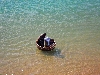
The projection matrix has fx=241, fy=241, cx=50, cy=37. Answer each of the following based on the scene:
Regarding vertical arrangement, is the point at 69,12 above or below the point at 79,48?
above

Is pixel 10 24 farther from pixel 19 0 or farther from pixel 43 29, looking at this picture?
pixel 19 0

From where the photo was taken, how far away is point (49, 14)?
31.0 meters

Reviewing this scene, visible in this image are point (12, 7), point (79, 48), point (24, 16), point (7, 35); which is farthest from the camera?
point (12, 7)

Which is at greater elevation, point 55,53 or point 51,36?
point 51,36

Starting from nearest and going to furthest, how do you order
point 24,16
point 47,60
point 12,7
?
point 47,60
point 24,16
point 12,7

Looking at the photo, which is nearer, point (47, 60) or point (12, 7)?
point (47, 60)

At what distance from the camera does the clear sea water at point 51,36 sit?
21984mm

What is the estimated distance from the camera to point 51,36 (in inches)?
1033

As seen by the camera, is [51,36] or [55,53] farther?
[51,36]

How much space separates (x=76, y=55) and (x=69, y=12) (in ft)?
30.7

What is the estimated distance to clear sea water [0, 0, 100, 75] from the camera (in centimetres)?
2198

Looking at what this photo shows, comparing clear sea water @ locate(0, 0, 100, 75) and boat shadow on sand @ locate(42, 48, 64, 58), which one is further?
boat shadow on sand @ locate(42, 48, 64, 58)

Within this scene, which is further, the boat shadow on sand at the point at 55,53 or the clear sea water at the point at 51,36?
the boat shadow on sand at the point at 55,53

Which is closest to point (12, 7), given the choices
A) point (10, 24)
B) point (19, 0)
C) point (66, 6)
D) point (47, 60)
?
point (19, 0)
